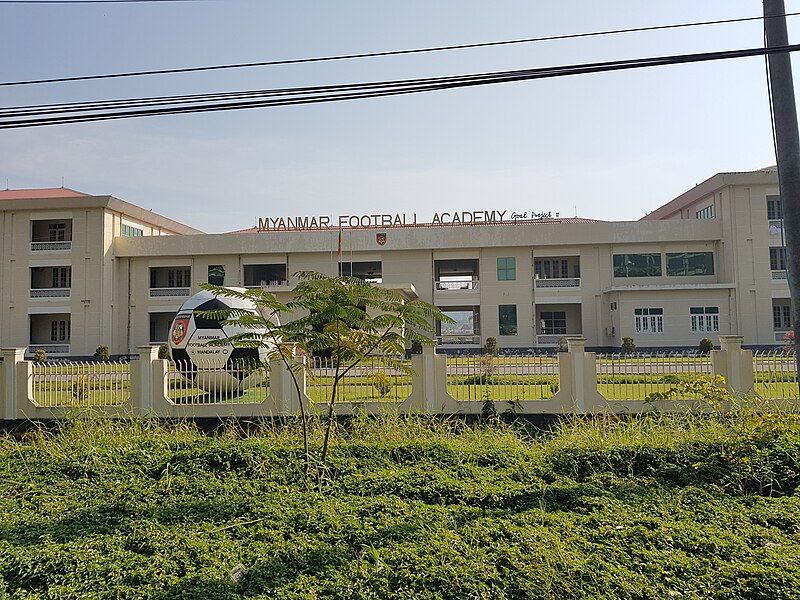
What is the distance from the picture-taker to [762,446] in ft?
26.7

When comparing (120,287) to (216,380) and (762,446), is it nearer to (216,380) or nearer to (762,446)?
(216,380)

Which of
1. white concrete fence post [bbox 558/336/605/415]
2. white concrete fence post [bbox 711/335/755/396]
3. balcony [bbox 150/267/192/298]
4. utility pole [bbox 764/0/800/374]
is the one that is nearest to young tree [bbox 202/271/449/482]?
white concrete fence post [bbox 558/336/605/415]

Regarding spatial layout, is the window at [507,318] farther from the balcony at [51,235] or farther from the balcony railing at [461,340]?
the balcony at [51,235]

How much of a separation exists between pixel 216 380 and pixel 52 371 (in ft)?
10.6

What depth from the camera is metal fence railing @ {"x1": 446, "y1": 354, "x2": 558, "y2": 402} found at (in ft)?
39.3

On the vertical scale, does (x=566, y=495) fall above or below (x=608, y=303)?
below

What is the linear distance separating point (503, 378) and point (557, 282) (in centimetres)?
2797

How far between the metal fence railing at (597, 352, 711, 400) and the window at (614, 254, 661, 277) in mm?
27730

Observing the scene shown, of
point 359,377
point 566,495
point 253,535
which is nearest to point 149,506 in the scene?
point 253,535

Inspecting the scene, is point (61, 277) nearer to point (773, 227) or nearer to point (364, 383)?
point (364, 383)

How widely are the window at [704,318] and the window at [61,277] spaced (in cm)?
3750

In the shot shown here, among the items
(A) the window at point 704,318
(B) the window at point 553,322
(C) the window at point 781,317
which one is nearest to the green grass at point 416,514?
(A) the window at point 704,318

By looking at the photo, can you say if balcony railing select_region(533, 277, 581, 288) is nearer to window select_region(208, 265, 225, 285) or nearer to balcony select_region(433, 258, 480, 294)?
balcony select_region(433, 258, 480, 294)

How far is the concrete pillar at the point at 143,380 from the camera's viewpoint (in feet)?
39.7
